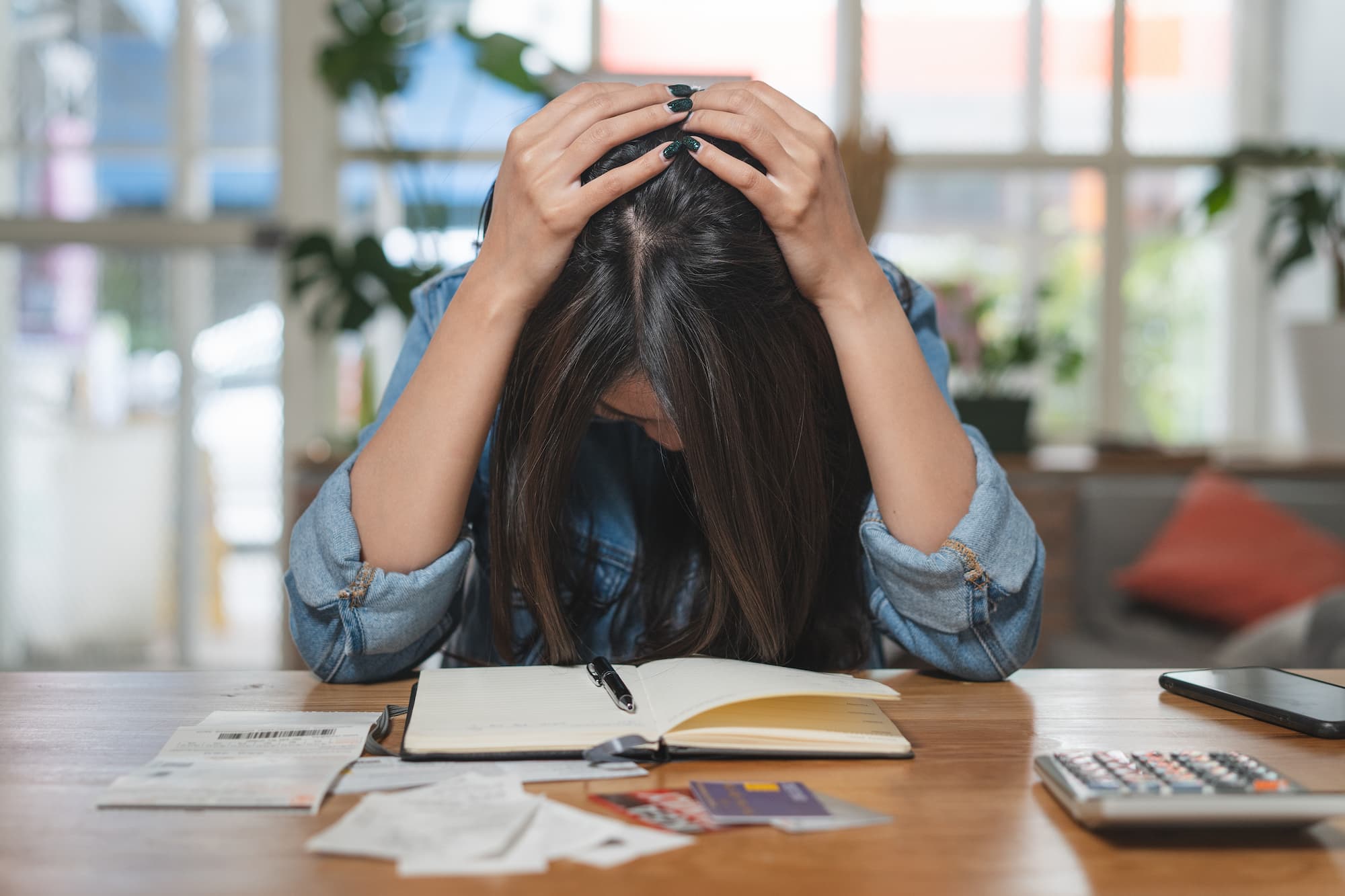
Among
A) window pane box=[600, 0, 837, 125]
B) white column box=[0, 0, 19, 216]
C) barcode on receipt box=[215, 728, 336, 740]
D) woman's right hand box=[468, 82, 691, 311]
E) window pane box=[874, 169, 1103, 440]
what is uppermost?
window pane box=[600, 0, 837, 125]

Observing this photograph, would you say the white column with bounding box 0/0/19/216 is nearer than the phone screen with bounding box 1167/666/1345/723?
No

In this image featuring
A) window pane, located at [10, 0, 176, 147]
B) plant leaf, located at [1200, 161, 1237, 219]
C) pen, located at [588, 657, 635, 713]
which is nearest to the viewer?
pen, located at [588, 657, 635, 713]

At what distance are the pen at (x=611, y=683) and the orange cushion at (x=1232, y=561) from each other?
2.08m

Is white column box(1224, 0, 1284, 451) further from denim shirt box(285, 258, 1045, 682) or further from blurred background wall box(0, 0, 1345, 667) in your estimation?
denim shirt box(285, 258, 1045, 682)

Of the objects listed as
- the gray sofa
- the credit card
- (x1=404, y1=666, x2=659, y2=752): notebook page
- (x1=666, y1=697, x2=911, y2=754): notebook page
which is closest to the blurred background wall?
the gray sofa

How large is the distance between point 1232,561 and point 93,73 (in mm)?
3299

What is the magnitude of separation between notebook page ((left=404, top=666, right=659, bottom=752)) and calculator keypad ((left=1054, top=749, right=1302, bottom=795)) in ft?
0.76

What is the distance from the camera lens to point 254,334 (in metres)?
3.28

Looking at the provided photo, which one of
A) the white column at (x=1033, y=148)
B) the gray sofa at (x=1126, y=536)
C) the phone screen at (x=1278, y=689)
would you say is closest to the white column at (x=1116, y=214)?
the white column at (x=1033, y=148)

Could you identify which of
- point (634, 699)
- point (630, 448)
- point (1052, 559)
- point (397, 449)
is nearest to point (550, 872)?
point (634, 699)

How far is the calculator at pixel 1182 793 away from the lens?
508mm

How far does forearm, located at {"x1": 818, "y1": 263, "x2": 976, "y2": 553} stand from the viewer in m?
0.86

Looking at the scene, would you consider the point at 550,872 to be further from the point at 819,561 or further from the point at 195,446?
the point at 195,446

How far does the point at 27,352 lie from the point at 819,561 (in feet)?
10.1
